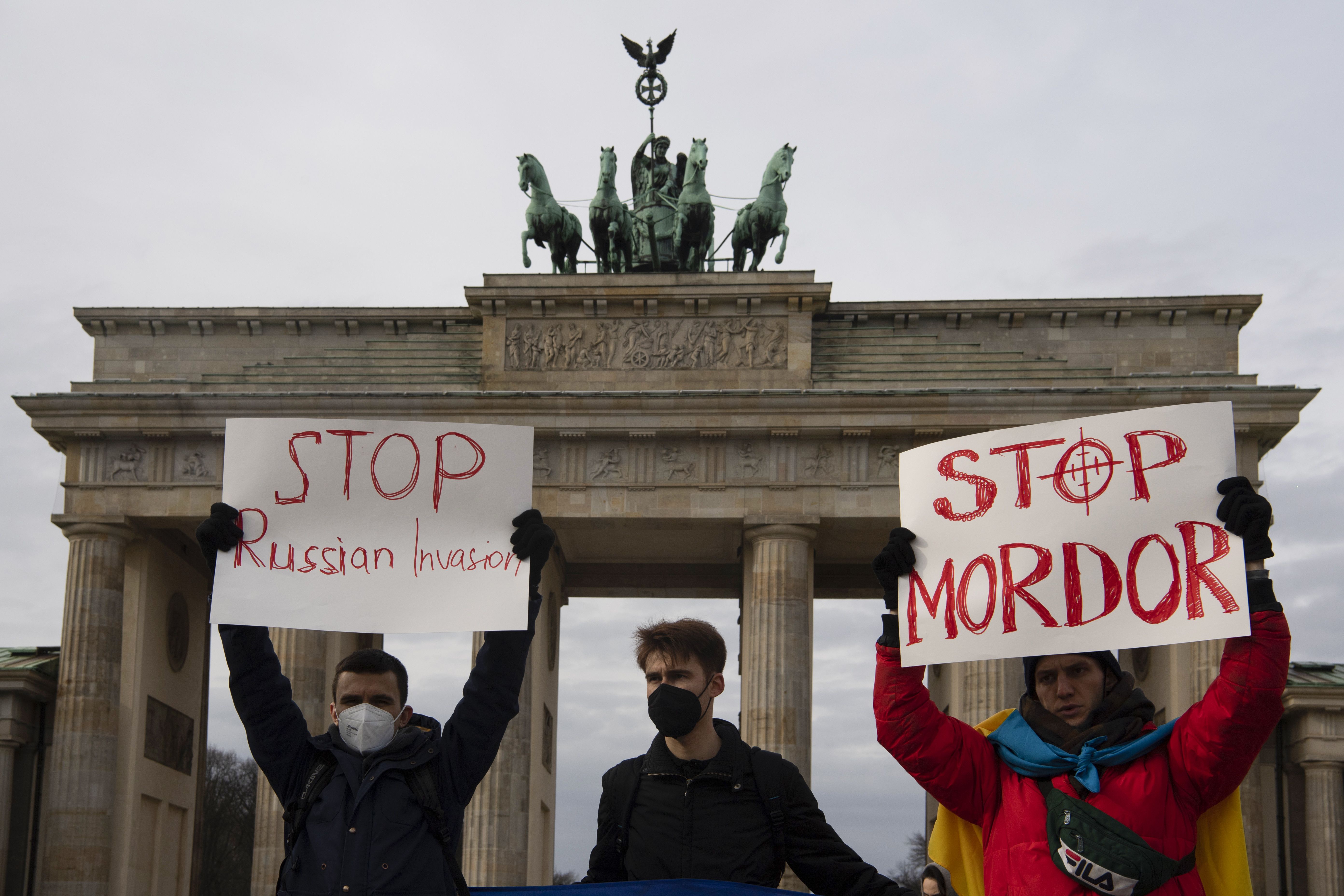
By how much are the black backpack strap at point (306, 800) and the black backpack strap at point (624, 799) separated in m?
1.26

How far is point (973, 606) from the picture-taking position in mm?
6520

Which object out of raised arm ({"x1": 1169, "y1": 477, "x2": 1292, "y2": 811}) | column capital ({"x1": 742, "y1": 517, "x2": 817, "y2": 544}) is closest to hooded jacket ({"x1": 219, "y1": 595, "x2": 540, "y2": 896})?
raised arm ({"x1": 1169, "y1": 477, "x2": 1292, "y2": 811})

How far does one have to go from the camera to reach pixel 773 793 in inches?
254

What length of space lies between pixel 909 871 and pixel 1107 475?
73816 mm

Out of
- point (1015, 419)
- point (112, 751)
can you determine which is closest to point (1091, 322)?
point (1015, 419)

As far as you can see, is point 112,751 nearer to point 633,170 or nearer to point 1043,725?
point 633,170

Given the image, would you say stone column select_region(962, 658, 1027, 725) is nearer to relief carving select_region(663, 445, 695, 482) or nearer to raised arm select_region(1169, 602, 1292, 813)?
relief carving select_region(663, 445, 695, 482)

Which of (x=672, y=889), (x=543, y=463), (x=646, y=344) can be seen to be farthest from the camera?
(x=646, y=344)

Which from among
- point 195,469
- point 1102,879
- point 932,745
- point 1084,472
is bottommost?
point 1102,879

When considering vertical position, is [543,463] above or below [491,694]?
above

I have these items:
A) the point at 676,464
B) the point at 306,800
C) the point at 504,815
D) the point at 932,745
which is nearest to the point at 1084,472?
the point at 932,745

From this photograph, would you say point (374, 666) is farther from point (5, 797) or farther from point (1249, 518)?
point (5, 797)

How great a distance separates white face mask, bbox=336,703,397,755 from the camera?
6105mm

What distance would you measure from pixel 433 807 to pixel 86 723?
28.4m
